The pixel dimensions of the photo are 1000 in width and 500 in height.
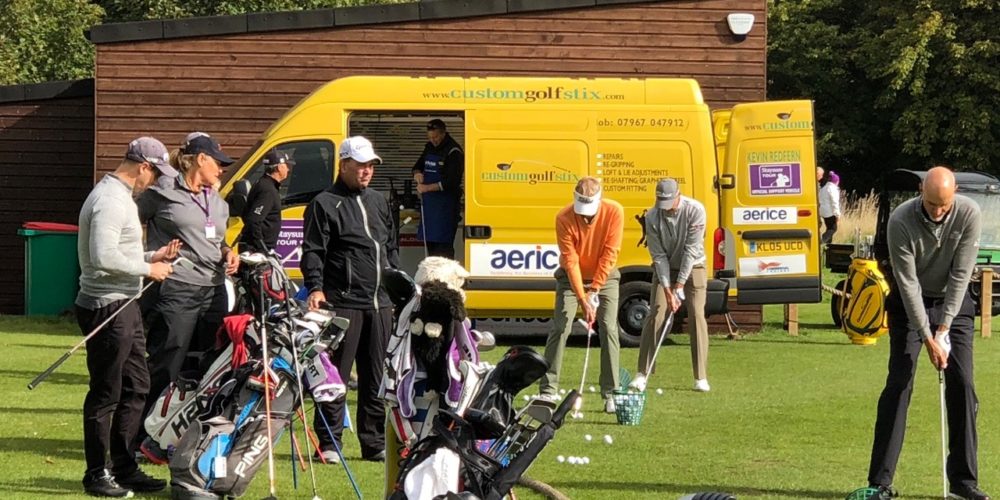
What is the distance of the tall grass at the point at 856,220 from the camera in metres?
30.5

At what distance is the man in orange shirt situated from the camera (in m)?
10.9

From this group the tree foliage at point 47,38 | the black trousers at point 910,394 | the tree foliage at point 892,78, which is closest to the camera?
the black trousers at point 910,394

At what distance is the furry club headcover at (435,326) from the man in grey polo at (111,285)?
1748 mm

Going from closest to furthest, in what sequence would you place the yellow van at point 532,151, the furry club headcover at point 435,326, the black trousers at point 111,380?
the furry club headcover at point 435,326 < the black trousers at point 111,380 < the yellow van at point 532,151

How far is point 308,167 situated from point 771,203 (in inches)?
199

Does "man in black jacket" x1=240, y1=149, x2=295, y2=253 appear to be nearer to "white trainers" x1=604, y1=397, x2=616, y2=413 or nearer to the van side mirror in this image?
Result: the van side mirror

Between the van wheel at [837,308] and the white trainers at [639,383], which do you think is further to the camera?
the van wheel at [837,308]

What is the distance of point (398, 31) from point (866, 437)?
31.1 ft

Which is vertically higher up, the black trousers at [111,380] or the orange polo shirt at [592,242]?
the orange polo shirt at [592,242]

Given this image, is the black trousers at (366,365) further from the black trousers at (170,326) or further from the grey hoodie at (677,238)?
the grey hoodie at (677,238)

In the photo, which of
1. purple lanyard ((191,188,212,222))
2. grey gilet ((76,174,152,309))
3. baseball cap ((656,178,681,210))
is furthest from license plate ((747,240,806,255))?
grey gilet ((76,174,152,309))

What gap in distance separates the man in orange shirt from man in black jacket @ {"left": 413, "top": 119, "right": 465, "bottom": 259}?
4.29 m

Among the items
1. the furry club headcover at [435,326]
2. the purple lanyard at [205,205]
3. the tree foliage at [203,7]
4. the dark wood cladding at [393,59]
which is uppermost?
the tree foliage at [203,7]

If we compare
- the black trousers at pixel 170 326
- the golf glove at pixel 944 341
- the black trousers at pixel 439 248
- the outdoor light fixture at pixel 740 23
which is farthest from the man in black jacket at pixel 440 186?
the golf glove at pixel 944 341
